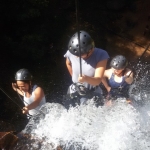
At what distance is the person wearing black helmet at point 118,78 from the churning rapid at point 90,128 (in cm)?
17

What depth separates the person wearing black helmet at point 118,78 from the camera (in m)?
3.63

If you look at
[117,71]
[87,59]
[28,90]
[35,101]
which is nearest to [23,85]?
[28,90]

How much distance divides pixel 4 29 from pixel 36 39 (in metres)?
0.95

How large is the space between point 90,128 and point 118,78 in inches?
37.7

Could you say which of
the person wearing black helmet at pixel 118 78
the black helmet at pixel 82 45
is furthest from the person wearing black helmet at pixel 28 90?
the person wearing black helmet at pixel 118 78

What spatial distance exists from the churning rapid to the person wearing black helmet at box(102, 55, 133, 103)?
6.6 inches

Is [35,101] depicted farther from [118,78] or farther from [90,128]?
[118,78]

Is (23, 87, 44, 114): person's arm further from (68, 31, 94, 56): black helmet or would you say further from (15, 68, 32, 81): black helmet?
(68, 31, 94, 56): black helmet

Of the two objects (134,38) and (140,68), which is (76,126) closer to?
(140,68)

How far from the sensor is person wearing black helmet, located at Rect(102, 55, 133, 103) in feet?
11.9

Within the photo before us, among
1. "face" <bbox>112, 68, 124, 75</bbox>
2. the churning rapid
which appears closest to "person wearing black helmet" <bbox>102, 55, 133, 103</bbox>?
"face" <bbox>112, 68, 124, 75</bbox>

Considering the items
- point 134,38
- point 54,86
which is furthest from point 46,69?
point 134,38

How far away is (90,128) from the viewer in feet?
10.9

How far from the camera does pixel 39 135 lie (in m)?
3.23
